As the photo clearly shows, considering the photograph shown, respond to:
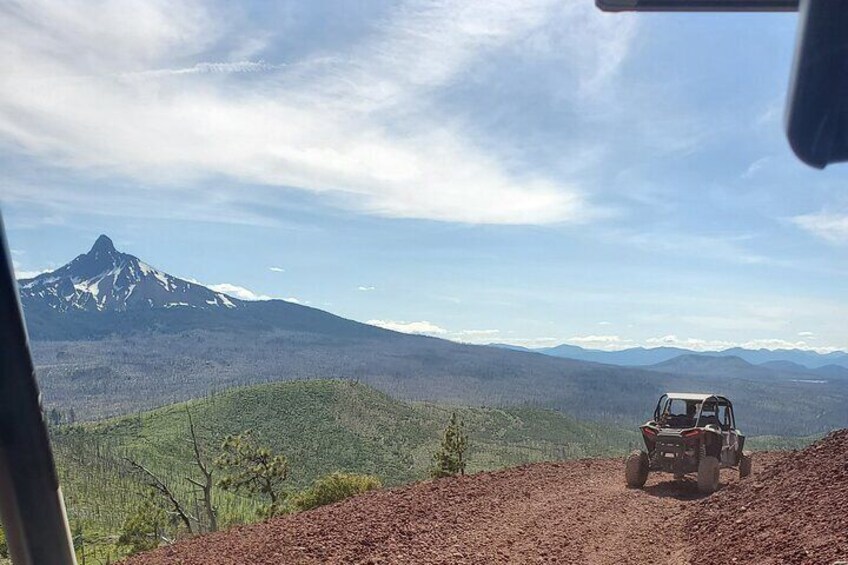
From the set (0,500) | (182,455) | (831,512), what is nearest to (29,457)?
(0,500)

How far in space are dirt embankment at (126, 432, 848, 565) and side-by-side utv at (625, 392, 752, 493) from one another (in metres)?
1.03

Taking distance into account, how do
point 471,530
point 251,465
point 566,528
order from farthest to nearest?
point 251,465
point 471,530
point 566,528

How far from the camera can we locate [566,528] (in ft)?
32.5

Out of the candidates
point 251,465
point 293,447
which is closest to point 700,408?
point 251,465

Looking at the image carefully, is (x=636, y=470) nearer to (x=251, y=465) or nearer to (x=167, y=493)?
(x=167, y=493)

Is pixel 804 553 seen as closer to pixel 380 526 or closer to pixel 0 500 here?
pixel 380 526

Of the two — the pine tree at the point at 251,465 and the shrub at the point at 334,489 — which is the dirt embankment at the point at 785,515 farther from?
the pine tree at the point at 251,465

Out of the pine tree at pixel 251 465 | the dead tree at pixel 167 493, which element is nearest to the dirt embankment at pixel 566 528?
the dead tree at pixel 167 493

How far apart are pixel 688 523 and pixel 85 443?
18422 cm

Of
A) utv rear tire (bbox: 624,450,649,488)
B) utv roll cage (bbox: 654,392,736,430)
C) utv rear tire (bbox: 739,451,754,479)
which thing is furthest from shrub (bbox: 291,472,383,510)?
utv rear tire (bbox: 739,451,754,479)

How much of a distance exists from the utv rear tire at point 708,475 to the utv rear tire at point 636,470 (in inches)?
47.4

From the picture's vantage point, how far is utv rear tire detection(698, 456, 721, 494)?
13.0 meters

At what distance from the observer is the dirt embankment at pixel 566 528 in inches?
305

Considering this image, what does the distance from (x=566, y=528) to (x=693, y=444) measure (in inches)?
214
